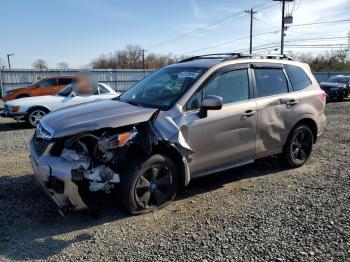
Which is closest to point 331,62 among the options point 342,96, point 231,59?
point 342,96

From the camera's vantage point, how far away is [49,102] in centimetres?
1091

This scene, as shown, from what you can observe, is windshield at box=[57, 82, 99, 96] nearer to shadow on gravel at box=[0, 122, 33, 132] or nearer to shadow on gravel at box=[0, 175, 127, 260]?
shadow on gravel at box=[0, 122, 33, 132]

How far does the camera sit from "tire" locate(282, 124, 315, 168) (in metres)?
5.55

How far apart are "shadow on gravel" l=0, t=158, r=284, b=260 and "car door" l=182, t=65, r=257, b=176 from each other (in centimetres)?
60

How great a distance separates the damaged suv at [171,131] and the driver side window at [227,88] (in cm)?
1

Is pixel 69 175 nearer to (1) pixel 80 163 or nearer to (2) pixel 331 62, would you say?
(1) pixel 80 163

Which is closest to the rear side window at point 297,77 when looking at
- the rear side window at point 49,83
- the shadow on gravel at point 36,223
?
the shadow on gravel at point 36,223

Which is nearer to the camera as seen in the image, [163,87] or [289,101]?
[163,87]

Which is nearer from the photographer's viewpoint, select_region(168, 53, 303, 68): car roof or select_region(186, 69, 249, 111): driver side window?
select_region(186, 69, 249, 111): driver side window

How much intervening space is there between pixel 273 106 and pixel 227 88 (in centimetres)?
91

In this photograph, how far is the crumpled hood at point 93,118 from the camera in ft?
12.0

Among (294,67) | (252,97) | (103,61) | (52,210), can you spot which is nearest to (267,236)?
(252,97)

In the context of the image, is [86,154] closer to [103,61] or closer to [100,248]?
[100,248]

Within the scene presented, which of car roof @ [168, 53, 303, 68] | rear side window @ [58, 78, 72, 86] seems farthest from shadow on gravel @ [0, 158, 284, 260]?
rear side window @ [58, 78, 72, 86]
